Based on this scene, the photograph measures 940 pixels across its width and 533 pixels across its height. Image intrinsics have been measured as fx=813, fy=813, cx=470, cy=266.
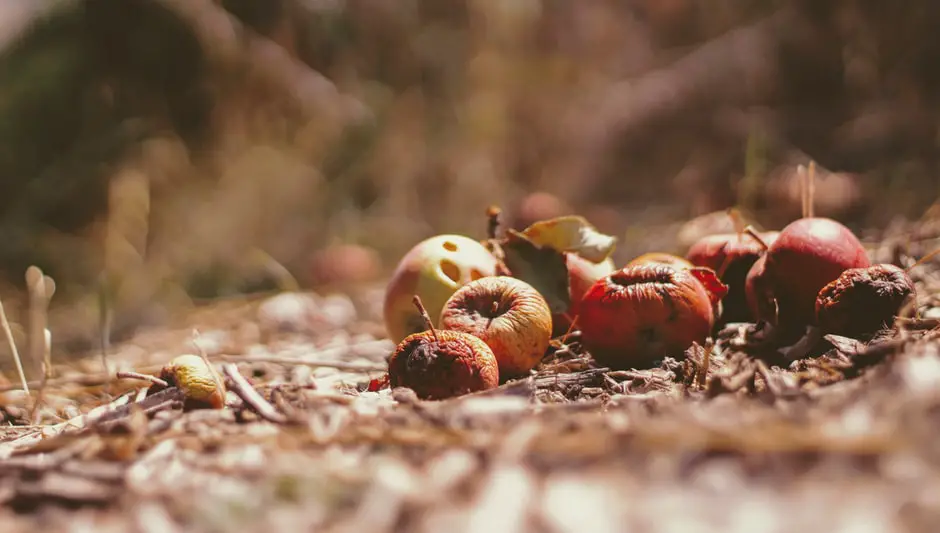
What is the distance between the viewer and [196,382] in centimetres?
177

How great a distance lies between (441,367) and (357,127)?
15.8 feet

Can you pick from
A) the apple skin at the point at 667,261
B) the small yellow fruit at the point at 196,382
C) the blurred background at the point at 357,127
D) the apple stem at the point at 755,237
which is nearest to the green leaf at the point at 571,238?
the apple skin at the point at 667,261

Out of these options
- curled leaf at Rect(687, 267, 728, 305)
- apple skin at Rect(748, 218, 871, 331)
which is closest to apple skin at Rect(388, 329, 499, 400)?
curled leaf at Rect(687, 267, 728, 305)

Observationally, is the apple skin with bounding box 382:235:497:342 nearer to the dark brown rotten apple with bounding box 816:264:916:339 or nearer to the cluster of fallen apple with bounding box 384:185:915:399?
the cluster of fallen apple with bounding box 384:185:915:399

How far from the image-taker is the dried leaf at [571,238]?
2383 millimetres

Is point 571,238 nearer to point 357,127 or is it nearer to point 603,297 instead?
point 603,297

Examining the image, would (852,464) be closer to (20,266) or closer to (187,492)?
(187,492)

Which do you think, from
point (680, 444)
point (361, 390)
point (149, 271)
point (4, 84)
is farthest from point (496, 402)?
point (4, 84)

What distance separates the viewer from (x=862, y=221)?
405cm

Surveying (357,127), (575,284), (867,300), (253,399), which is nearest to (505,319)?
(575,284)

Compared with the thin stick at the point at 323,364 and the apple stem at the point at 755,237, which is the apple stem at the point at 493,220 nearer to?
the thin stick at the point at 323,364

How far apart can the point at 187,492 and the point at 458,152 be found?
17.6 feet

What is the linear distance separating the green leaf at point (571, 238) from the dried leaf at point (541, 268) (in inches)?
1.1

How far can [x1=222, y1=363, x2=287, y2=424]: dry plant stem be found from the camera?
1466 millimetres
